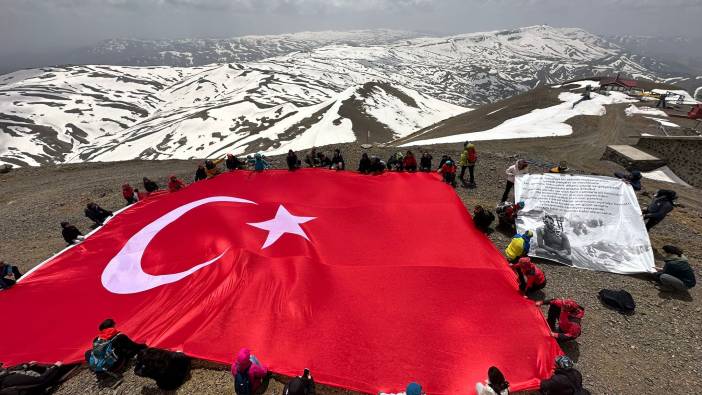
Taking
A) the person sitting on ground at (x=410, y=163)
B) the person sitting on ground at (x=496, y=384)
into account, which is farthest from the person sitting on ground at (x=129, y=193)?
the person sitting on ground at (x=496, y=384)

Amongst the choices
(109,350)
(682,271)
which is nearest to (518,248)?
(682,271)

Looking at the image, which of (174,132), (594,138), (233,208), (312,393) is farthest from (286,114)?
(312,393)

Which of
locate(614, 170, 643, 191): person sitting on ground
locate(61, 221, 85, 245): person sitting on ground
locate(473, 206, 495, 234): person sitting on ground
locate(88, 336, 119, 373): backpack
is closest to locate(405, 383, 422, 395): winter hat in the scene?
locate(88, 336, 119, 373): backpack

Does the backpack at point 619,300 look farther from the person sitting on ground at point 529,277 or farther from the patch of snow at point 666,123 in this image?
the patch of snow at point 666,123

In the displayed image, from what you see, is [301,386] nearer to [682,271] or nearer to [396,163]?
[682,271]

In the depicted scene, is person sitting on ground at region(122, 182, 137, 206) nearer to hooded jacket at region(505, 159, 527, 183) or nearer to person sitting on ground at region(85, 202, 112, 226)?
person sitting on ground at region(85, 202, 112, 226)

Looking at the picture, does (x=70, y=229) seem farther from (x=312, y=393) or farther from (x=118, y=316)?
(x=312, y=393)
